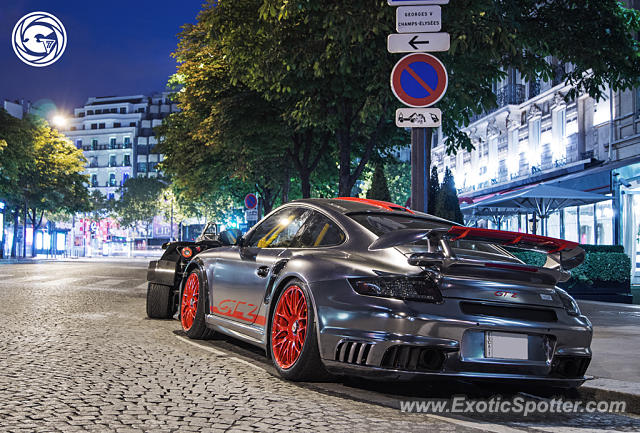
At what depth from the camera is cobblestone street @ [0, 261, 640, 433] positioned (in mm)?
4363

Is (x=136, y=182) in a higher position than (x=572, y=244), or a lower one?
higher

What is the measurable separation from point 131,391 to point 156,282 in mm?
4956

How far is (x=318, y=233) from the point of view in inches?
244

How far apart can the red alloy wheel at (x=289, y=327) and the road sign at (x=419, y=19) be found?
3.86m

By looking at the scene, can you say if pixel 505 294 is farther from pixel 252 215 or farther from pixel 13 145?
pixel 13 145

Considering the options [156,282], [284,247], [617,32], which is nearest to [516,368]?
[284,247]

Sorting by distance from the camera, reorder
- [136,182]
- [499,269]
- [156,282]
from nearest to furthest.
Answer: [499,269], [156,282], [136,182]

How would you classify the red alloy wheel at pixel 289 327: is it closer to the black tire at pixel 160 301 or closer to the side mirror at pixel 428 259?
the side mirror at pixel 428 259

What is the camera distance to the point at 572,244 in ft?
17.6

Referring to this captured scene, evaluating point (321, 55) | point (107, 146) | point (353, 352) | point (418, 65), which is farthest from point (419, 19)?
point (107, 146)

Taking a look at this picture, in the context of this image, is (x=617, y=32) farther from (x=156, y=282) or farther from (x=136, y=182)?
(x=136, y=182)

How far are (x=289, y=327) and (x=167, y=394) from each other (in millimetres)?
1068

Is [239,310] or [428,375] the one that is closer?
[428,375]

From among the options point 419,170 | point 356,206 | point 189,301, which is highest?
point 419,170
